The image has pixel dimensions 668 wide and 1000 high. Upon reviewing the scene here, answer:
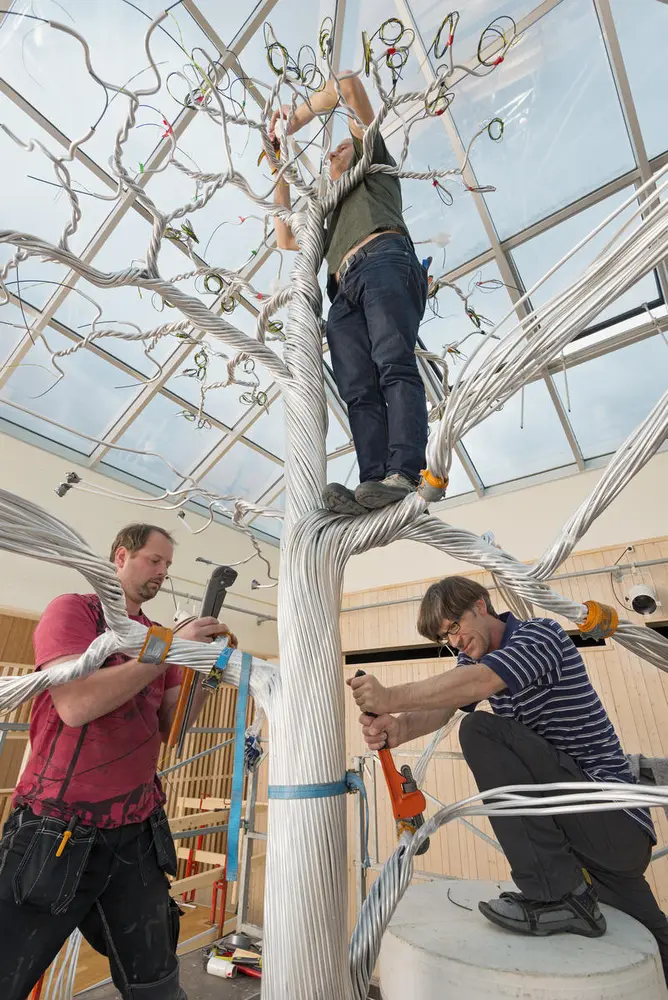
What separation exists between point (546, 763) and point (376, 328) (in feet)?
3.08

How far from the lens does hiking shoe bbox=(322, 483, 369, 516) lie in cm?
84

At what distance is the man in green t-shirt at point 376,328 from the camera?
0.95 metres

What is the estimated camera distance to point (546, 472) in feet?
15.9

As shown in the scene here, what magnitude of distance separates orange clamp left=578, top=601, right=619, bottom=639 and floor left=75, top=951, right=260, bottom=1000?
2.86 meters

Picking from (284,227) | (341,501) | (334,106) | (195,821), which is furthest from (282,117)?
(195,821)

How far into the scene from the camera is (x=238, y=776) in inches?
28.4

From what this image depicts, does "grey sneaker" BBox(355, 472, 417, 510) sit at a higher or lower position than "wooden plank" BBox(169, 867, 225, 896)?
higher

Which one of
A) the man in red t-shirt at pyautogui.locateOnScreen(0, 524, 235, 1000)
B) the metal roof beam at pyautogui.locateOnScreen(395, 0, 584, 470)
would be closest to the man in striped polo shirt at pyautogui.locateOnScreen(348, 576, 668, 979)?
the man in red t-shirt at pyautogui.locateOnScreen(0, 524, 235, 1000)

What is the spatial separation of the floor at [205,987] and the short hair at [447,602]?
2481 mm

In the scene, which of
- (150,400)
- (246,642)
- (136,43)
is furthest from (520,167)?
(246,642)

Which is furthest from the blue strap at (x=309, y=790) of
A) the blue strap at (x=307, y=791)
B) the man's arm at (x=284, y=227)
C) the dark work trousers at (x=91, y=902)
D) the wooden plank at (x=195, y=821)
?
Answer: the wooden plank at (x=195, y=821)

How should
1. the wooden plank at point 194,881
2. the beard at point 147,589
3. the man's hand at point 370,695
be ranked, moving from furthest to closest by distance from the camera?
the wooden plank at point 194,881 → the beard at point 147,589 → the man's hand at point 370,695

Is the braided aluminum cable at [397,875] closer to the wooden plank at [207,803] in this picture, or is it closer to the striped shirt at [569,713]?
the striped shirt at [569,713]

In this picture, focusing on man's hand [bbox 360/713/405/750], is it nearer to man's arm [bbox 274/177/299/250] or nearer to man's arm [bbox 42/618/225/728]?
man's arm [bbox 42/618/225/728]
